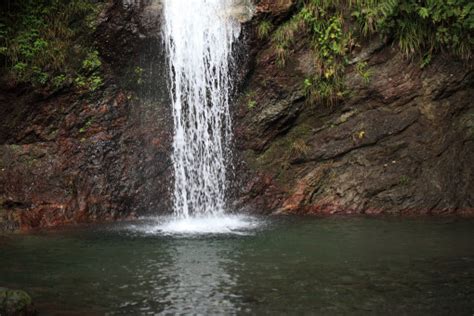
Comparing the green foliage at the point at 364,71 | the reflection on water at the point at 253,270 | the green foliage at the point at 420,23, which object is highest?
the green foliage at the point at 420,23

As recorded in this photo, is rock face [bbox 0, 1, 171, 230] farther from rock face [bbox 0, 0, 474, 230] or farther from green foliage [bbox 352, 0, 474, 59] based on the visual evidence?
green foliage [bbox 352, 0, 474, 59]

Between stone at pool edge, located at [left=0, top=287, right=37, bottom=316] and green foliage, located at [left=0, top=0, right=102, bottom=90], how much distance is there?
6.15 meters

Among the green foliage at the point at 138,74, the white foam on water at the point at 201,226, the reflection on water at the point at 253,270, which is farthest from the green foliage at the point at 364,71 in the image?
the green foliage at the point at 138,74

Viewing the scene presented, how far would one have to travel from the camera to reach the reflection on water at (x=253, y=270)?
19.1 ft

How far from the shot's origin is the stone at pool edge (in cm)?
523

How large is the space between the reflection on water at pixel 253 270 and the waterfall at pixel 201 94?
2048mm

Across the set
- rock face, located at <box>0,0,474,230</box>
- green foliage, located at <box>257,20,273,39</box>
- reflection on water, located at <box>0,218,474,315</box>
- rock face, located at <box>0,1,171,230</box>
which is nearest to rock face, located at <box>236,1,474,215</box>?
rock face, located at <box>0,0,474,230</box>

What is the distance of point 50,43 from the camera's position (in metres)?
11.1

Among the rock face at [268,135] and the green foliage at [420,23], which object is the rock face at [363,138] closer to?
the rock face at [268,135]

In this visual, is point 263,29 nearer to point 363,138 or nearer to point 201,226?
point 363,138

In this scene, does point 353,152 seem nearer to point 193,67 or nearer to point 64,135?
point 193,67

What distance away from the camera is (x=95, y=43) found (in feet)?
37.0

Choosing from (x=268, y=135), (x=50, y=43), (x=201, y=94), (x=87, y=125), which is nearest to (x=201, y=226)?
(x=268, y=135)

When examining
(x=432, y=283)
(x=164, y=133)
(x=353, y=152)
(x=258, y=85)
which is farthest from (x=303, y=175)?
(x=432, y=283)
